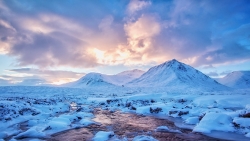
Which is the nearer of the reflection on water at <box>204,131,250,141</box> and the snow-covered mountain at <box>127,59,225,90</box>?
the reflection on water at <box>204,131,250,141</box>

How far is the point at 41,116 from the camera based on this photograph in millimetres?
20953

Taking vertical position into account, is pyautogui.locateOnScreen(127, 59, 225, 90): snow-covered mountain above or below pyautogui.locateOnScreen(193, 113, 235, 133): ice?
above

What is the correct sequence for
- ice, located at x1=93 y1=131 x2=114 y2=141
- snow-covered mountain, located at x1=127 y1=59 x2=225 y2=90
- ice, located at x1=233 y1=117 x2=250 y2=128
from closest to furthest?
1. ice, located at x1=93 y1=131 x2=114 y2=141
2. ice, located at x1=233 y1=117 x2=250 y2=128
3. snow-covered mountain, located at x1=127 y1=59 x2=225 y2=90

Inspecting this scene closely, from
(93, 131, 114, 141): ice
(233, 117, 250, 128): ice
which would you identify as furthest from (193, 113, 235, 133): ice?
(93, 131, 114, 141): ice

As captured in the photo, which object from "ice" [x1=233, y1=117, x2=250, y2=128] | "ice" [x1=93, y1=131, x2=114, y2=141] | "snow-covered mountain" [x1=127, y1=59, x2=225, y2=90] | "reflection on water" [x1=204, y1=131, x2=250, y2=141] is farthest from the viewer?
"snow-covered mountain" [x1=127, y1=59, x2=225, y2=90]

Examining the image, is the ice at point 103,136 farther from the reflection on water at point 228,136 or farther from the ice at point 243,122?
the ice at point 243,122

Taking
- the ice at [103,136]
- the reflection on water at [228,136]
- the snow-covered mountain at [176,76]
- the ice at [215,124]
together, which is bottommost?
the reflection on water at [228,136]

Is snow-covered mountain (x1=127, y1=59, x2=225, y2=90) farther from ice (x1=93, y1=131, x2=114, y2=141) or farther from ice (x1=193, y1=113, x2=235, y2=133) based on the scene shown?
ice (x1=93, y1=131, x2=114, y2=141)

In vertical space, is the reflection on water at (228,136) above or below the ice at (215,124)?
below

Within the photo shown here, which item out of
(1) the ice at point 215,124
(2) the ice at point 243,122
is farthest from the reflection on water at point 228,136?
(2) the ice at point 243,122

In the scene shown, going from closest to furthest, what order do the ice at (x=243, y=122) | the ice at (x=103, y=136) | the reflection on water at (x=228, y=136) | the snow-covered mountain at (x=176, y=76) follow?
the ice at (x=103, y=136) < the reflection on water at (x=228, y=136) < the ice at (x=243, y=122) < the snow-covered mountain at (x=176, y=76)

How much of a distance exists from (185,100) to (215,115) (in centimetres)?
2275

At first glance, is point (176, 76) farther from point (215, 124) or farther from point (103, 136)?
point (103, 136)

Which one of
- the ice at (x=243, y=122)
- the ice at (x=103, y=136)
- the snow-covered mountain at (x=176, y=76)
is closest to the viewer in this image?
the ice at (x=103, y=136)
